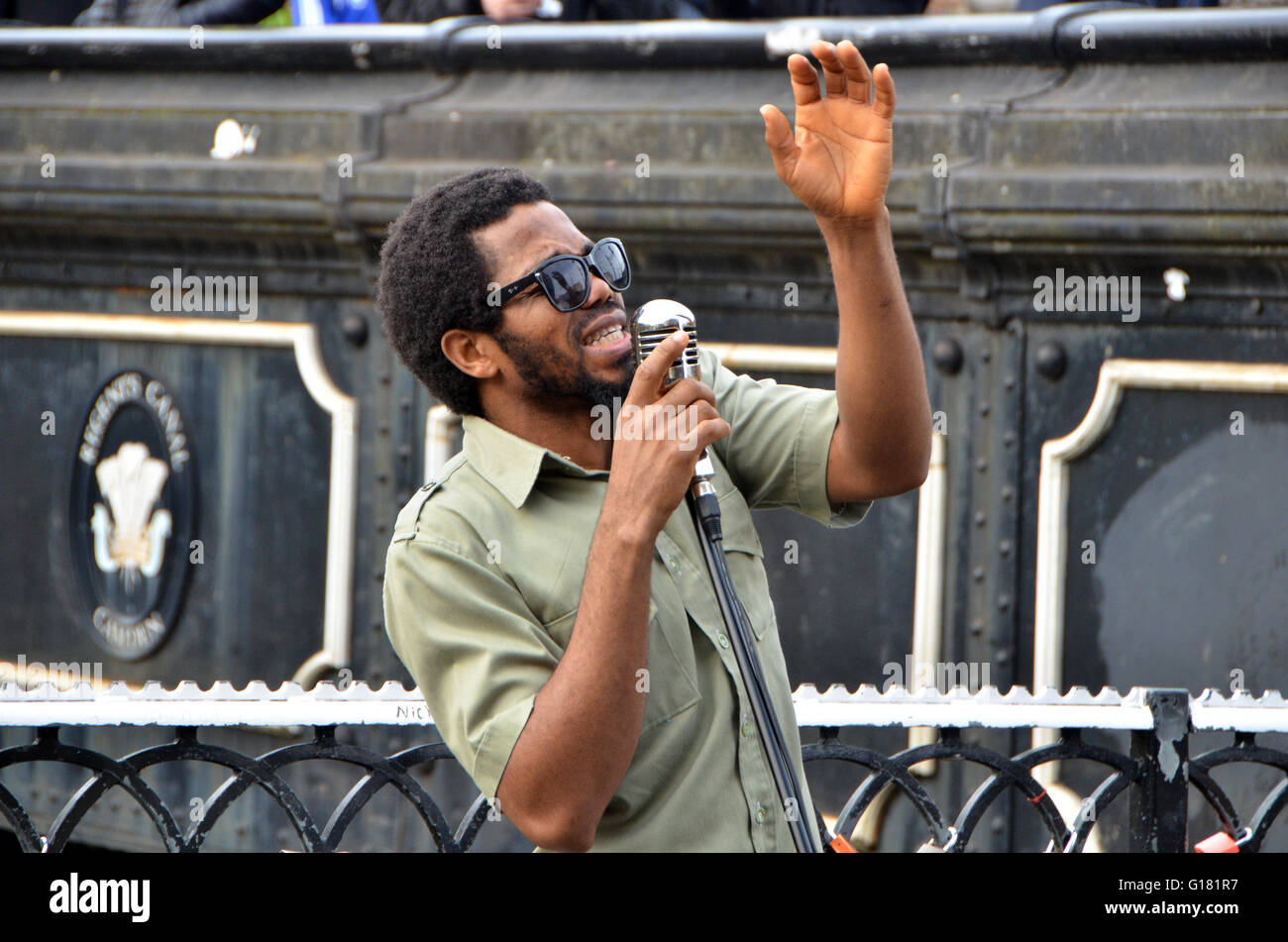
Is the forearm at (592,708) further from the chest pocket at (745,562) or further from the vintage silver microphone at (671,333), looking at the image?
the chest pocket at (745,562)

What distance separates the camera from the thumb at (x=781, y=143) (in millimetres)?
2102

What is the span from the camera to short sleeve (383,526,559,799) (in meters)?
1.91

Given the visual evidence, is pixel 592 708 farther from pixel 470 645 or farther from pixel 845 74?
pixel 845 74

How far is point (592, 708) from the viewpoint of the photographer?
183 cm

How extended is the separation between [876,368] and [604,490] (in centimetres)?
40

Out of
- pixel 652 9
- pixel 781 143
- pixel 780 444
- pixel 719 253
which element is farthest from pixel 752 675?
pixel 652 9

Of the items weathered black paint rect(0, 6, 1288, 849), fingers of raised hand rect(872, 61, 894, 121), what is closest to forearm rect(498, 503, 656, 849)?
fingers of raised hand rect(872, 61, 894, 121)

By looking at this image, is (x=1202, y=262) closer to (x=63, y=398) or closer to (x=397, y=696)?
(x=397, y=696)

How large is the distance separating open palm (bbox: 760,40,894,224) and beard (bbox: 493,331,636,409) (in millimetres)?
312

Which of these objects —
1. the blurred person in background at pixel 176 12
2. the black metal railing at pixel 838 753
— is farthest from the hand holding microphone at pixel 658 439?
the blurred person in background at pixel 176 12

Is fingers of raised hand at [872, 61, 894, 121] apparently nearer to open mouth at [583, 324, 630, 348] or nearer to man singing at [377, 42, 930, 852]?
man singing at [377, 42, 930, 852]

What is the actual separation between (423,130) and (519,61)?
348mm

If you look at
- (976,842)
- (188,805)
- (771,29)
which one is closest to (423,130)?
(771,29)

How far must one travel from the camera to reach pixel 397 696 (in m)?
2.80
